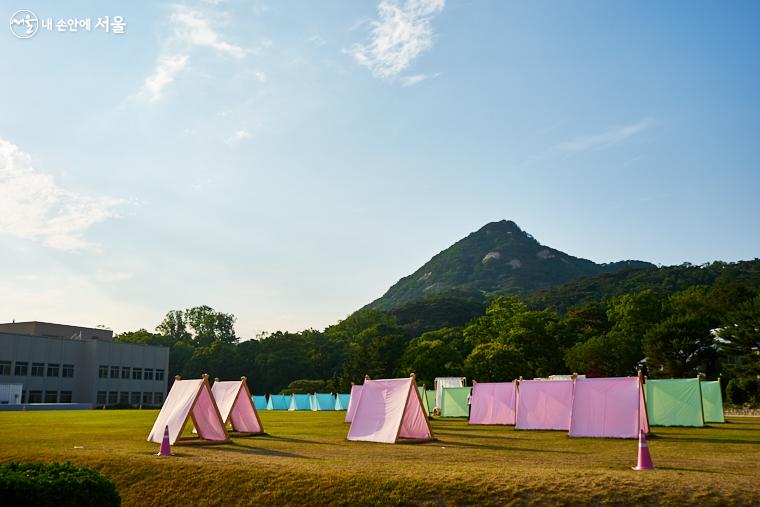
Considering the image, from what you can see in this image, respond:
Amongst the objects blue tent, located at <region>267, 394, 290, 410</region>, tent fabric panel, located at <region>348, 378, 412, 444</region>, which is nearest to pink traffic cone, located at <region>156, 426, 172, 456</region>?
tent fabric panel, located at <region>348, 378, 412, 444</region>

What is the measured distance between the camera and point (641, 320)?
75250mm

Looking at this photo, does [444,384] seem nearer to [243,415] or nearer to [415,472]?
[243,415]

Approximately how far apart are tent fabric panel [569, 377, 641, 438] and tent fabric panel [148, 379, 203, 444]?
39.9ft

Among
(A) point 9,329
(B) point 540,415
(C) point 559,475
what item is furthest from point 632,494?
(A) point 9,329

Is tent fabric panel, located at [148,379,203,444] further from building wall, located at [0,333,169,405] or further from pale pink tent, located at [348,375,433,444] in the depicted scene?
building wall, located at [0,333,169,405]

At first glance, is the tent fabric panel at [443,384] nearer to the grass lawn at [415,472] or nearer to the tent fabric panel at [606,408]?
the tent fabric panel at [606,408]

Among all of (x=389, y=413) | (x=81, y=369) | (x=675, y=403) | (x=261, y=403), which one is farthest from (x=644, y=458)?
(x=81, y=369)

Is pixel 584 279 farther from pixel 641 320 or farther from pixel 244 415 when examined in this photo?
pixel 244 415

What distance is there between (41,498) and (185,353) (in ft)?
354

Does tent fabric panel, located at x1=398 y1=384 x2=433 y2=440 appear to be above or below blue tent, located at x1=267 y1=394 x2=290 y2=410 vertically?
above

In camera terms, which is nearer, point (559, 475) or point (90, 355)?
point (559, 475)

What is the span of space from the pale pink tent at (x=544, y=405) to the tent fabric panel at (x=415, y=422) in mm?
7280

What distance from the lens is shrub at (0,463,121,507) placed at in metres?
8.68

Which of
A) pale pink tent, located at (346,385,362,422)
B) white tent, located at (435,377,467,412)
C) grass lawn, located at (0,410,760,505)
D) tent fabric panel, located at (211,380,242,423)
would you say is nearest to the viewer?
grass lawn, located at (0,410,760,505)
